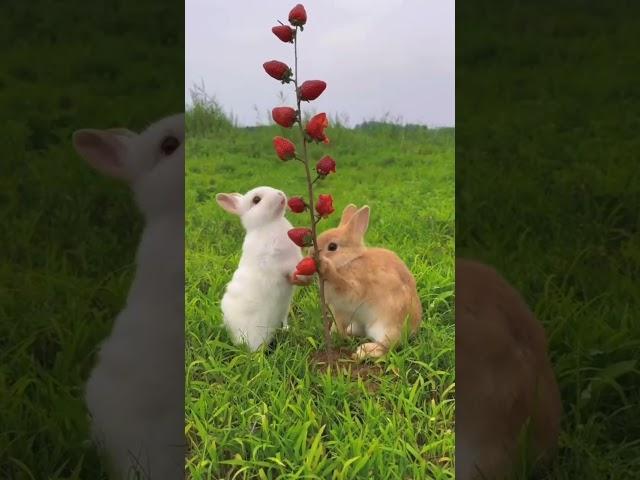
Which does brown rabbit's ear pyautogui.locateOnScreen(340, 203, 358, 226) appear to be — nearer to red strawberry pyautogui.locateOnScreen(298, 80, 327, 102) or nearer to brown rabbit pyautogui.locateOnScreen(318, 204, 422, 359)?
brown rabbit pyautogui.locateOnScreen(318, 204, 422, 359)

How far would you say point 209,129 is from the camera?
6.37 ft

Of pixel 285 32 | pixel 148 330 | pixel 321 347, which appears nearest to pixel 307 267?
pixel 321 347

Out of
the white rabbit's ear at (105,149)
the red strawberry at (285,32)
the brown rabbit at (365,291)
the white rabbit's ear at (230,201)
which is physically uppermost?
the red strawberry at (285,32)

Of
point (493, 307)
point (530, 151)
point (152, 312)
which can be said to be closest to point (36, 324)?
point (152, 312)

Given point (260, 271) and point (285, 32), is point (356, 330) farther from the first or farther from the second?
point (285, 32)

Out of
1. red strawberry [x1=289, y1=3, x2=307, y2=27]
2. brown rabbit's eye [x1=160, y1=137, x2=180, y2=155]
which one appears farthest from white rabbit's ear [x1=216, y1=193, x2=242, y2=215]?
red strawberry [x1=289, y1=3, x2=307, y2=27]

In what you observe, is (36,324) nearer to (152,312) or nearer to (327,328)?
(152,312)

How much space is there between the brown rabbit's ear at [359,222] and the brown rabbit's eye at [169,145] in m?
0.36

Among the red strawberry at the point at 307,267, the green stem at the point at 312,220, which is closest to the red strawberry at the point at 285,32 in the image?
the green stem at the point at 312,220

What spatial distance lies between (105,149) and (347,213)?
0.48m

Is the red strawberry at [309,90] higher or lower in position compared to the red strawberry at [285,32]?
lower

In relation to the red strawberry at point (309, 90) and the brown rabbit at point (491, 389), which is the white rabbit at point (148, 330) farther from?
the brown rabbit at point (491, 389)

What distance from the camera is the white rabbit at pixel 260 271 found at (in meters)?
1.88

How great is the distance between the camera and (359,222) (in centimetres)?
190
